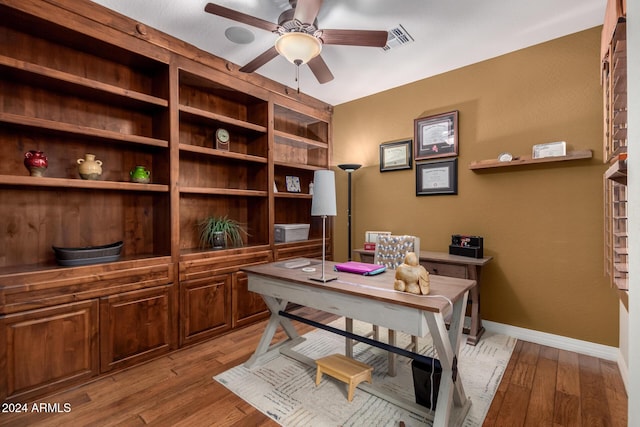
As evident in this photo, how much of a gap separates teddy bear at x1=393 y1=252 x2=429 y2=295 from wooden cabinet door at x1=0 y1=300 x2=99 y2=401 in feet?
7.09

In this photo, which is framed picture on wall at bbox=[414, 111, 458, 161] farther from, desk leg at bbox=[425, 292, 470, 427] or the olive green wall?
desk leg at bbox=[425, 292, 470, 427]

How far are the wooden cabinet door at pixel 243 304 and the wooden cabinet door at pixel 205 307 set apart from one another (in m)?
0.07

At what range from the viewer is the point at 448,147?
3271 mm

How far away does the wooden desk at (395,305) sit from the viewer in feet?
4.87

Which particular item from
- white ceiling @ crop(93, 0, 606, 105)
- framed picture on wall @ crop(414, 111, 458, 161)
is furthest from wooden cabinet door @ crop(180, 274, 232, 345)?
framed picture on wall @ crop(414, 111, 458, 161)

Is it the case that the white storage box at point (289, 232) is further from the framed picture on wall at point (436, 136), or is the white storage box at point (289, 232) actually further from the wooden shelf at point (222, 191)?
the framed picture on wall at point (436, 136)

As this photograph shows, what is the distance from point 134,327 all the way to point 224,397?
98 centimetres

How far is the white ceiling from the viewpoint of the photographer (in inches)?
86.7

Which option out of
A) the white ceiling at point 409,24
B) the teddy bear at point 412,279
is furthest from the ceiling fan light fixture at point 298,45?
the teddy bear at point 412,279

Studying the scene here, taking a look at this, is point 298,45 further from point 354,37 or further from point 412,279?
point 412,279

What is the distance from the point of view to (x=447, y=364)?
1601 mm

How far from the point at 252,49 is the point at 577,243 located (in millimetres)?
3415

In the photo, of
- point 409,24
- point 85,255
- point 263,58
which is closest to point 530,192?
point 409,24

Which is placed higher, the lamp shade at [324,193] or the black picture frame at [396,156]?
the black picture frame at [396,156]
